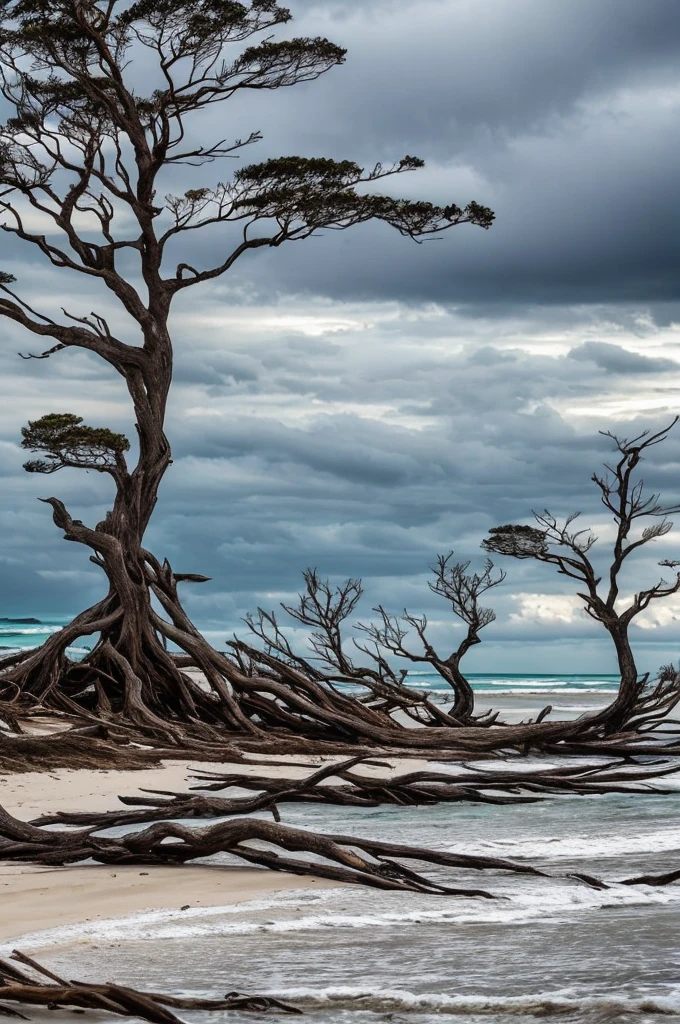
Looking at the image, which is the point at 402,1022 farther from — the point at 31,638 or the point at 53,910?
the point at 31,638

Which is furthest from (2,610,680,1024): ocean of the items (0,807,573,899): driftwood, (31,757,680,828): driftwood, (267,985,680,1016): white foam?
(31,757,680,828): driftwood

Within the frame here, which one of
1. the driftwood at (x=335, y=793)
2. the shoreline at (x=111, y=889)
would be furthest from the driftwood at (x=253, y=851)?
the driftwood at (x=335, y=793)

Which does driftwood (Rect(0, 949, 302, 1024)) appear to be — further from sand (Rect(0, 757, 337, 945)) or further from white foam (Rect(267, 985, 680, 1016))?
sand (Rect(0, 757, 337, 945))

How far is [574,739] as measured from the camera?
46.0 feet

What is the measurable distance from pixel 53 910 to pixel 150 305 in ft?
35.1

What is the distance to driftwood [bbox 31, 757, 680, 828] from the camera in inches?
276

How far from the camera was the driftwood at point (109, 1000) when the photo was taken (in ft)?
11.6

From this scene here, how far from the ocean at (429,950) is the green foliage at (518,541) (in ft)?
28.8

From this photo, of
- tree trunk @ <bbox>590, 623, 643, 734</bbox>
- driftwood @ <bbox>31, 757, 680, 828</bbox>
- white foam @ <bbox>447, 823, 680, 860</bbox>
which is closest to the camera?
driftwood @ <bbox>31, 757, 680, 828</bbox>

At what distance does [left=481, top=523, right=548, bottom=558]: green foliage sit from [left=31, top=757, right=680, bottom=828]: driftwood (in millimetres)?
5756

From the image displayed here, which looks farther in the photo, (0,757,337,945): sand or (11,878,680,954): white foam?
(0,757,337,945): sand

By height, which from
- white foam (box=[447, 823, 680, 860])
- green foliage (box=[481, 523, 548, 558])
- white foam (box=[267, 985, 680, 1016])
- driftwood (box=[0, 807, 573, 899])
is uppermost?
green foliage (box=[481, 523, 548, 558])

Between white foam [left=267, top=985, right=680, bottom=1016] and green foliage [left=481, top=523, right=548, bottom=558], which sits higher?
green foliage [left=481, top=523, right=548, bottom=558]

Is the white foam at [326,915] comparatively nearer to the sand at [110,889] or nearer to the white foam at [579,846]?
the sand at [110,889]
